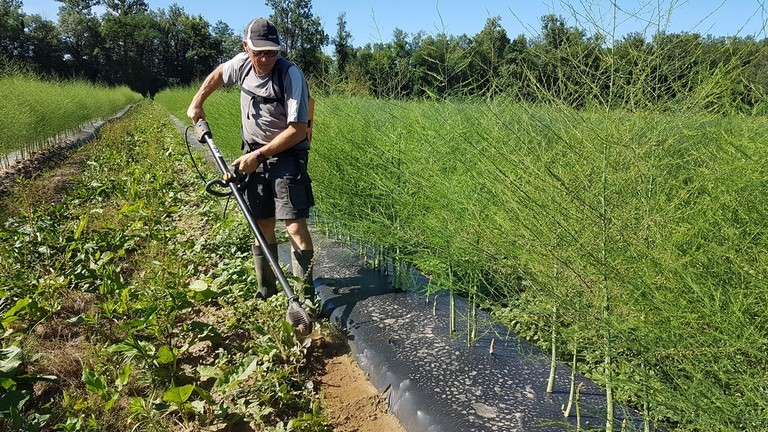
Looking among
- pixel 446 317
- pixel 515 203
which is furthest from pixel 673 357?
pixel 446 317

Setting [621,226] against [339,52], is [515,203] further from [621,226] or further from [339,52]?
[339,52]

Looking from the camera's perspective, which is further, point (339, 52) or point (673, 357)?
point (339, 52)

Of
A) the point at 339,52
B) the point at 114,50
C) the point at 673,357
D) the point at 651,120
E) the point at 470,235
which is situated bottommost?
the point at 673,357

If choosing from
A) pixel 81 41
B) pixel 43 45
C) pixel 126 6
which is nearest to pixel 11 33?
pixel 43 45

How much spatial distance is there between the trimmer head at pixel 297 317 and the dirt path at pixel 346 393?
0.19 m

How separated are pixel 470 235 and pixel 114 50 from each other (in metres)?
54.5

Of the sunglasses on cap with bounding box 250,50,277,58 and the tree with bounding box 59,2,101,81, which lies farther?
the tree with bounding box 59,2,101,81

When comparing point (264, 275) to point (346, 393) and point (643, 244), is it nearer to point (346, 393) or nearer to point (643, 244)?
point (346, 393)

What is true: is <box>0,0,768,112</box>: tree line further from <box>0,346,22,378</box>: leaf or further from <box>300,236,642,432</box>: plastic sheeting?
<box>0,346,22,378</box>: leaf

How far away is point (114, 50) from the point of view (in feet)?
155

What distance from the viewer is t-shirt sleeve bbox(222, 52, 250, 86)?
2797 millimetres

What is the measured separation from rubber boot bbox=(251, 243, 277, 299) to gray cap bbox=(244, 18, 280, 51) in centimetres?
112

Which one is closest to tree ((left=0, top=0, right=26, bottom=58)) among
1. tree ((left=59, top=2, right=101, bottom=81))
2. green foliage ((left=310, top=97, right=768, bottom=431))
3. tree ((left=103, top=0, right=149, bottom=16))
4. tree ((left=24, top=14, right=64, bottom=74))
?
tree ((left=24, top=14, right=64, bottom=74))

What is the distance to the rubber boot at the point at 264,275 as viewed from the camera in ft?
9.62
